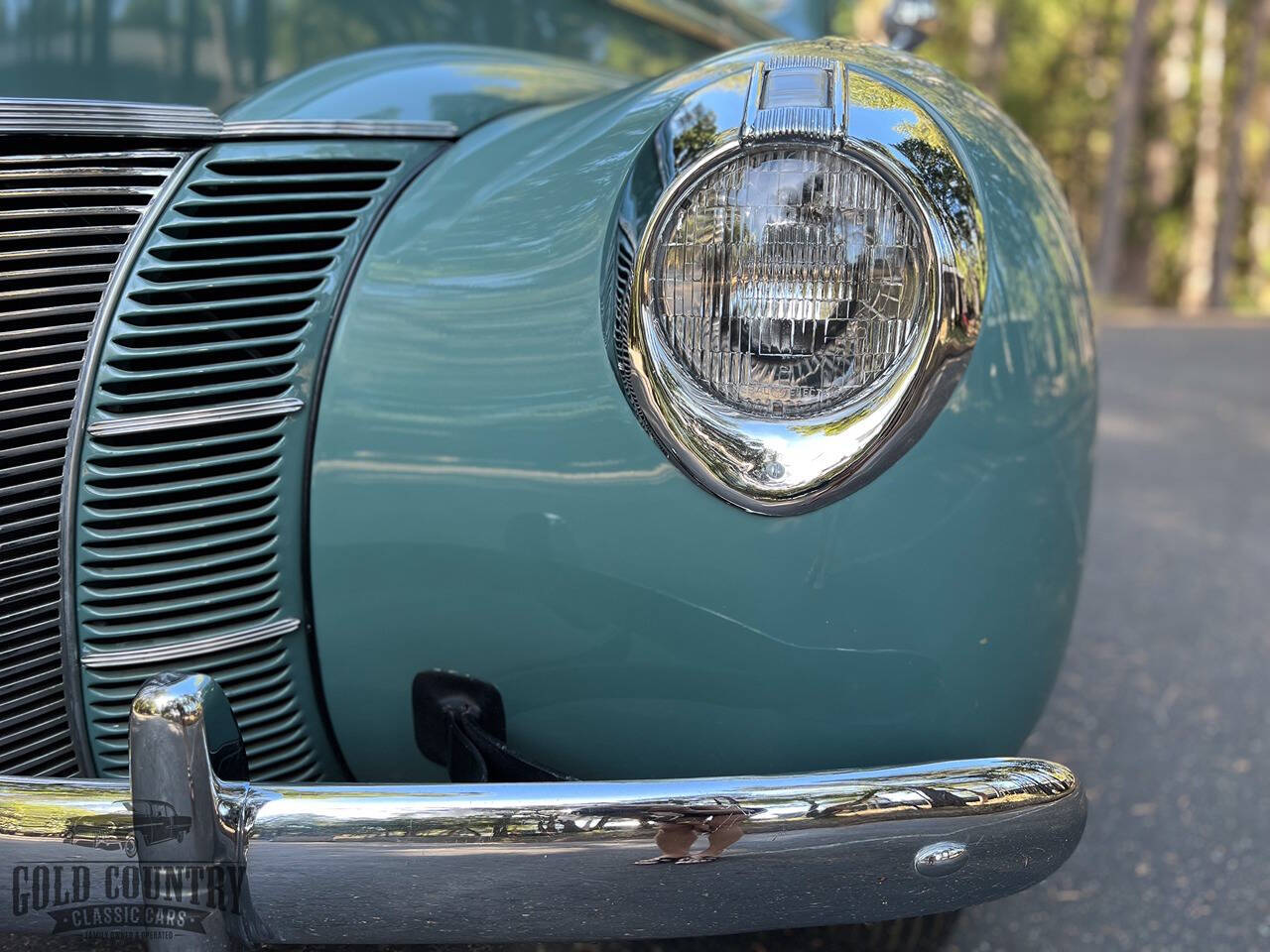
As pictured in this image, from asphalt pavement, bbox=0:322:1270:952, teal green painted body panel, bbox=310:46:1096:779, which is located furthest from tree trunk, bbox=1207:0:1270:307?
teal green painted body panel, bbox=310:46:1096:779

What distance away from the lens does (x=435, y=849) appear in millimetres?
1031

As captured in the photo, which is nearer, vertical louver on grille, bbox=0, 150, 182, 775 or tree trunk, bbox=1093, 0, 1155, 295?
vertical louver on grille, bbox=0, 150, 182, 775

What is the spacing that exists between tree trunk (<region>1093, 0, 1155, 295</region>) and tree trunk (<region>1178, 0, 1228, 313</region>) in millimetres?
1798

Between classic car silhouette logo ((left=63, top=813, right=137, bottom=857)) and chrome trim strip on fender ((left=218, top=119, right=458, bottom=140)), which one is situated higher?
chrome trim strip on fender ((left=218, top=119, right=458, bottom=140))

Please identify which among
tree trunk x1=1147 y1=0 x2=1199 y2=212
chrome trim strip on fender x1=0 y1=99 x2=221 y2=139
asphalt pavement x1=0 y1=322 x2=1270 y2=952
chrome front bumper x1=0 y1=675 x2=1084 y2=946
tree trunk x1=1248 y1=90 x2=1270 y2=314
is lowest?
asphalt pavement x1=0 y1=322 x2=1270 y2=952

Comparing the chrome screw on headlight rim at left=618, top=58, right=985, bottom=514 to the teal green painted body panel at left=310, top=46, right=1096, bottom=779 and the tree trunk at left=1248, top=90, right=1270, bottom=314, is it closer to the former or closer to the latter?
the teal green painted body panel at left=310, top=46, right=1096, bottom=779

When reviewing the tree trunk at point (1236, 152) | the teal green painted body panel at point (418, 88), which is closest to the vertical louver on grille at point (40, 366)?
the teal green painted body panel at point (418, 88)

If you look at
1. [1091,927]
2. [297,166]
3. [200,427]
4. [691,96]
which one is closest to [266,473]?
[200,427]

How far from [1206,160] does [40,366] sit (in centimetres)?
1629

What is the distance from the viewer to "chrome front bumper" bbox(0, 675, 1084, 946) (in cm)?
101

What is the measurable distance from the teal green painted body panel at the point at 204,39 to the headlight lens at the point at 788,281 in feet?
1.88

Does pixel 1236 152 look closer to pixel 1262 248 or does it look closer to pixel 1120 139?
pixel 1120 139

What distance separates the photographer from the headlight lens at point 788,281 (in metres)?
1.14

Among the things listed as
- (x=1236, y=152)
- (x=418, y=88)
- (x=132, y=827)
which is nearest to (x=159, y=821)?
(x=132, y=827)
